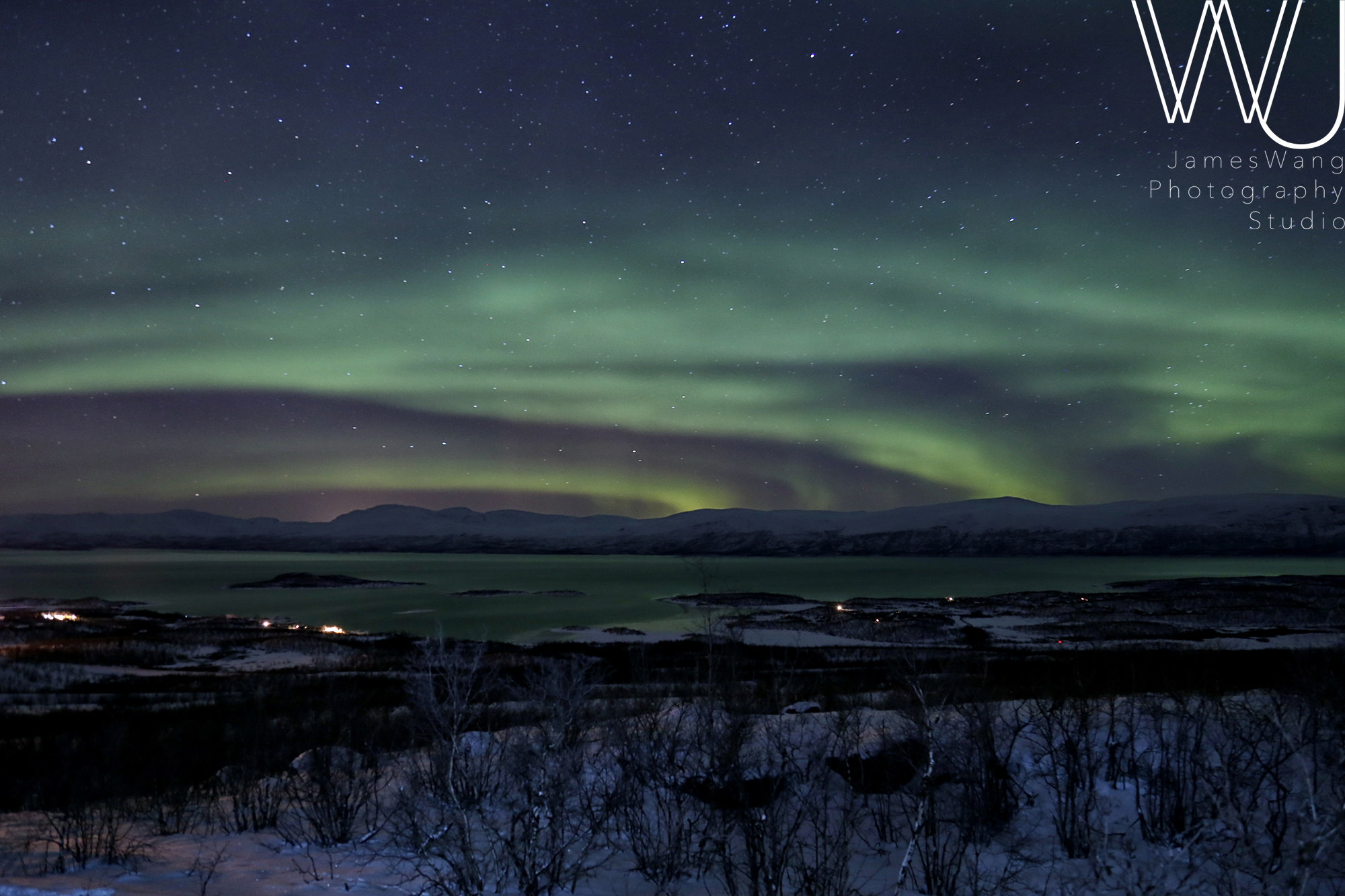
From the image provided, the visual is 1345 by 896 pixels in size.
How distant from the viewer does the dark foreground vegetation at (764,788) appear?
359 inches

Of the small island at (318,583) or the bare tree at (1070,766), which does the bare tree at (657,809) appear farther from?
the small island at (318,583)

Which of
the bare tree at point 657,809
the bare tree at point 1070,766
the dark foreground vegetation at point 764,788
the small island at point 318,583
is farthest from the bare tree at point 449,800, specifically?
the small island at point 318,583

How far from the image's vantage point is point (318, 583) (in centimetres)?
10844

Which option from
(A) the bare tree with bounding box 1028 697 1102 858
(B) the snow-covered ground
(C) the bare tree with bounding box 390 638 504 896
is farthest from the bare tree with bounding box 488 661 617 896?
(A) the bare tree with bounding box 1028 697 1102 858

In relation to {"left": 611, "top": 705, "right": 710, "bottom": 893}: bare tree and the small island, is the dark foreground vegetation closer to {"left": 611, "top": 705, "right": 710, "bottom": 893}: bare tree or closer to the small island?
{"left": 611, "top": 705, "right": 710, "bottom": 893}: bare tree

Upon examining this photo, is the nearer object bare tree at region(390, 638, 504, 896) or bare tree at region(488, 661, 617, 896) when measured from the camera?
bare tree at region(390, 638, 504, 896)

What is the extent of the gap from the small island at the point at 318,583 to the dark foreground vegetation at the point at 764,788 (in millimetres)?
90083

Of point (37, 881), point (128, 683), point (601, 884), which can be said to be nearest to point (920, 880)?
point (601, 884)

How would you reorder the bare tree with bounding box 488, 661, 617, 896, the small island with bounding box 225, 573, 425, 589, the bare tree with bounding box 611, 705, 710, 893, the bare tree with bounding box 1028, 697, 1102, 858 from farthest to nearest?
the small island with bounding box 225, 573, 425, 589
the bare tree with bounding box 1028, 697, 1102, 858
the bare tree with bounding box 611, 705, 710, 893
the bare tree with bounding box 488, 661, 617, 896

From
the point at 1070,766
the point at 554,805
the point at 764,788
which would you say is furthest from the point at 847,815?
the point at 554,805

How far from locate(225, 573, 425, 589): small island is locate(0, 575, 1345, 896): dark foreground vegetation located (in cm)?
9008

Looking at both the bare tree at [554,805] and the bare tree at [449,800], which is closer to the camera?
the bare tree at [449,800]

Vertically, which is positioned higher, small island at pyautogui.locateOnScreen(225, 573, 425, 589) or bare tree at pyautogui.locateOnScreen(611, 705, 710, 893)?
bare tree at pyautogui.locateOnScreen(611, 705, 710, 893)

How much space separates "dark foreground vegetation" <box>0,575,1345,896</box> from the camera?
359 inches
